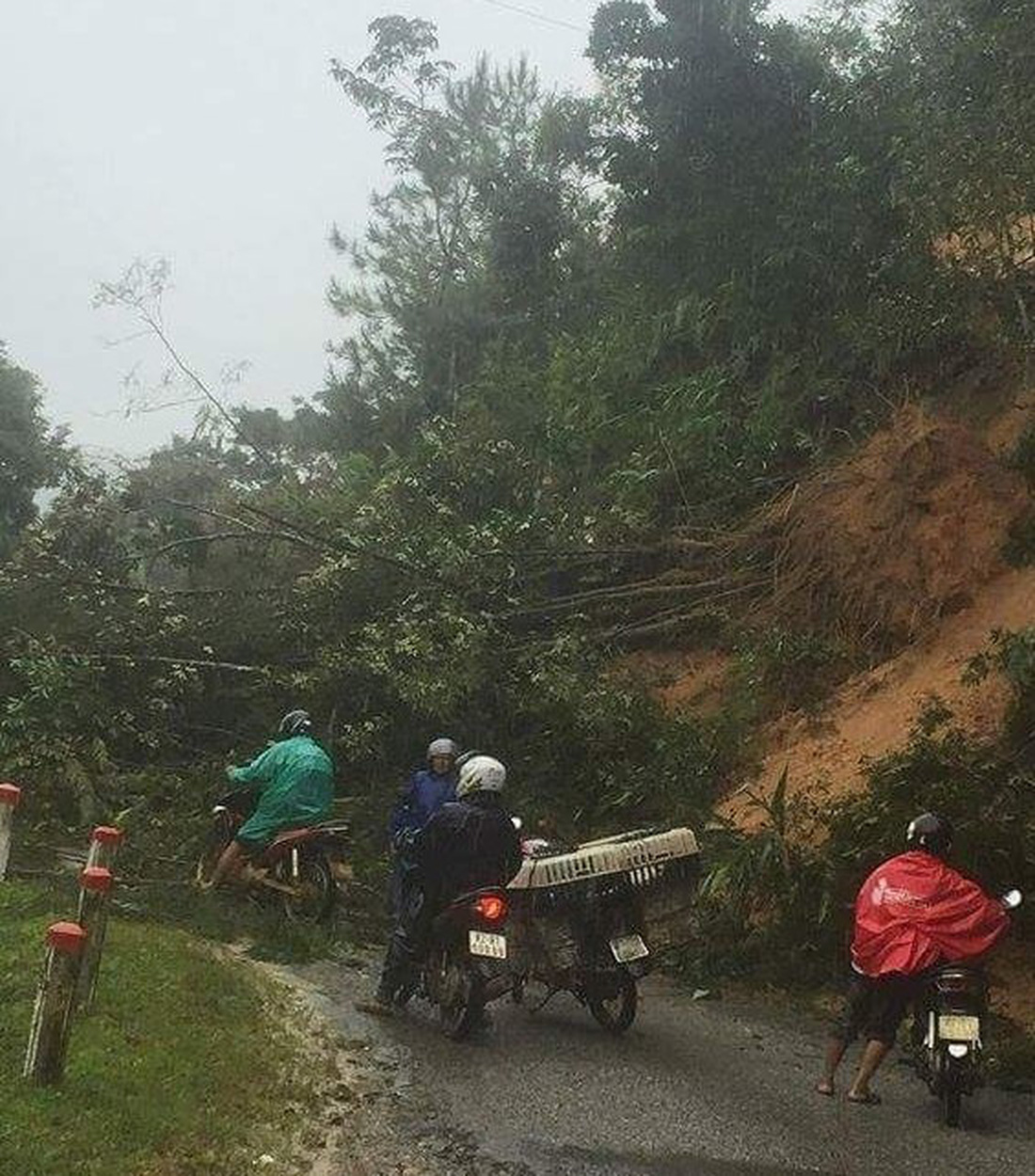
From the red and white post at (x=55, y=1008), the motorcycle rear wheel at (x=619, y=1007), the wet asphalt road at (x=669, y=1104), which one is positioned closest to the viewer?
the red and white post at (x=55, y=1008)

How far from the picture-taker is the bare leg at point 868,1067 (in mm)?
6031

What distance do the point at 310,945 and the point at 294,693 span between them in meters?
5.00

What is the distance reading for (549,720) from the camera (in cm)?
1259

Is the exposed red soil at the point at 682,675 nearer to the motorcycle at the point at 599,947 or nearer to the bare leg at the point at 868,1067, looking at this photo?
the motorcycle at the point at 599,947

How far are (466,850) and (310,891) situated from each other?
3.08 m

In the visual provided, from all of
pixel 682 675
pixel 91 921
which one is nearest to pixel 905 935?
pixel 91 921

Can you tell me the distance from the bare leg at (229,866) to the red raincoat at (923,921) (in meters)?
5.44

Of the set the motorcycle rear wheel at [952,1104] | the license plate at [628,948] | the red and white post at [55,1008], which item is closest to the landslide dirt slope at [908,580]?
the license plate at [628,948]

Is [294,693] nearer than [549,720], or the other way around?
[549,720]

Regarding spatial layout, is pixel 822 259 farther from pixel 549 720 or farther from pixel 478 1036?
pixel 478 1036

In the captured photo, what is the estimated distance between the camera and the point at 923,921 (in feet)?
19.7

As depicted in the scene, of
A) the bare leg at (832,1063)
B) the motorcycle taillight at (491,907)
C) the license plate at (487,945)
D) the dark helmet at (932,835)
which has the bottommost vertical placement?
the bare leg at (832,1063)

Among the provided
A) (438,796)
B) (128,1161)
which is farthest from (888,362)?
(128,1161)

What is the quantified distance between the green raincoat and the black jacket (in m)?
2.77
